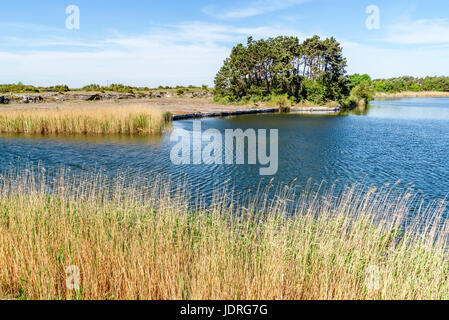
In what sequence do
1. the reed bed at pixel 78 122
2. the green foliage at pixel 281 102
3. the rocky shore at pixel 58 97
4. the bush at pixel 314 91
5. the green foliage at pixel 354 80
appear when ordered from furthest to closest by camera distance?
the green foliage at pixel 354 80
the bush at pixel 314 91
the green foliage at pixel 281 102
the rocky shore at pixel 58 97
the reed bed at pixel 78 122

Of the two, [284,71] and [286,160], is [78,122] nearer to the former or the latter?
[286,160]

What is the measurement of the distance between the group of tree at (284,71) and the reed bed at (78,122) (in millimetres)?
31832

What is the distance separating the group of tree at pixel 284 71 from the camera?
47219mm

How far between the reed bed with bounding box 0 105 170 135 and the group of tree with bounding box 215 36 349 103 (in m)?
31.8

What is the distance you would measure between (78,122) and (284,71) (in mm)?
35120

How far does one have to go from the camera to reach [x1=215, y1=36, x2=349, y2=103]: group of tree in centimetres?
4722

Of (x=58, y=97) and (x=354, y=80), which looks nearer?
(x=58, y=97)

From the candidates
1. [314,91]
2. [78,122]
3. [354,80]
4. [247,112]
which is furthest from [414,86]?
[78,122]

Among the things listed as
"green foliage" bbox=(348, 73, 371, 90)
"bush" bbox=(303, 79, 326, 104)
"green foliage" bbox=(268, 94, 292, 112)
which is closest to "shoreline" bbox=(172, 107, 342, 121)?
"green foliage" bbox=(268, 94, 292, 112)

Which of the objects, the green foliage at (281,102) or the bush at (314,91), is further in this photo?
the bush at (314,91)

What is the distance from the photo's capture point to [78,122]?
19.8 m

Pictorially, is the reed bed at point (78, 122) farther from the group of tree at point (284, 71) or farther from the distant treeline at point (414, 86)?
the distant treeline at point (414, 86)

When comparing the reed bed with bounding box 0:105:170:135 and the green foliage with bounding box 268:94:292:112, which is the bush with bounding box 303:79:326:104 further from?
the reed bed with bounding box 0:105:170:135

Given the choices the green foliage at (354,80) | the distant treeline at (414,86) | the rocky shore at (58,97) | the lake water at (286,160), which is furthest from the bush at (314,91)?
the distant treeline at (414,86)
